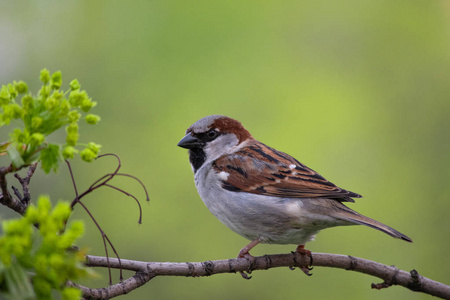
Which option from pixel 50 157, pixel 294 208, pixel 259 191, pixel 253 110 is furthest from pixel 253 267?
pixel 253 110

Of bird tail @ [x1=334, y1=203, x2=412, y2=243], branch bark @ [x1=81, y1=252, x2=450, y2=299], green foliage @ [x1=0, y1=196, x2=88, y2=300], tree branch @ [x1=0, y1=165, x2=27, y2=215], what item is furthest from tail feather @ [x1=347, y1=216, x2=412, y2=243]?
green foliage @ [x1=0, y1=196, x2=88, y2=300]

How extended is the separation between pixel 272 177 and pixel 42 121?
92.6 inches

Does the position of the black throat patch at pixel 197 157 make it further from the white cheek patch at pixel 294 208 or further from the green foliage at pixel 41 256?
the green foliage at pixel 41 256

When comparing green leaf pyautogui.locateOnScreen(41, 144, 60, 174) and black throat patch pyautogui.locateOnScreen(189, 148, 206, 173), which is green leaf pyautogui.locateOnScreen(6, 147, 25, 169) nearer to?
green leaf pyautogui.locateOnScreen(41, 144, 60, 174)

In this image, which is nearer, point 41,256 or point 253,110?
point 41,256

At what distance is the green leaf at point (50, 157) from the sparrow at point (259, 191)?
1827 mm

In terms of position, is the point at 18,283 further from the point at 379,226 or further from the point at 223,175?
the point at 223,175

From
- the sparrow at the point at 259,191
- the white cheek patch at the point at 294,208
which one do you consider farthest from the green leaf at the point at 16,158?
the white cheek patch at the point at 294,208

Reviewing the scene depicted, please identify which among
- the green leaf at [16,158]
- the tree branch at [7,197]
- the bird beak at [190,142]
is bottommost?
the tree branch at [7,197]

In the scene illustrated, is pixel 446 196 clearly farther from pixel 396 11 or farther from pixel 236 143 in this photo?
pixel 236 143

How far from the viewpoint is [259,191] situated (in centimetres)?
361

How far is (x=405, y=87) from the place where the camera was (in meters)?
7.55

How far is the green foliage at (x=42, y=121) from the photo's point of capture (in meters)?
1.50

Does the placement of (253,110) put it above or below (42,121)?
above
